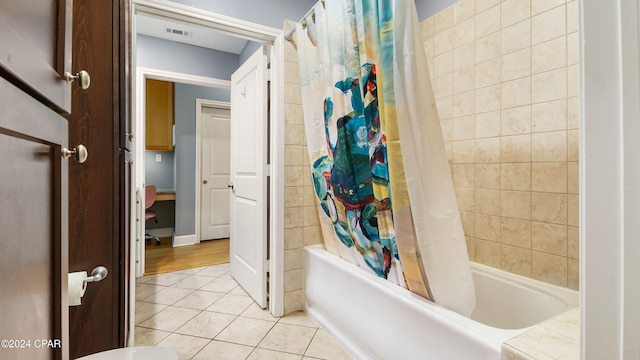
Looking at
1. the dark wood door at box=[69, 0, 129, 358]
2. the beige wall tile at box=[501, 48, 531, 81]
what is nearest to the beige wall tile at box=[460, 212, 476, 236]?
the beige wall tile at box=[501, 48, 531, 81]

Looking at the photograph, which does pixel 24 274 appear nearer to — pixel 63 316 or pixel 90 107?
pixel 63 316

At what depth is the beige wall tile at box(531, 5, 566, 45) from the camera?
140 cm

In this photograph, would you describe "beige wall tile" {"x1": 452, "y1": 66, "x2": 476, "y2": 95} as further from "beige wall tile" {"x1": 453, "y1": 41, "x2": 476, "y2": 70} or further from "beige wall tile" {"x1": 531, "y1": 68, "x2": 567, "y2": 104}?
"beige wall tile" {"x1": 531, "y1": 68, "x2": 567, "y2": 104}

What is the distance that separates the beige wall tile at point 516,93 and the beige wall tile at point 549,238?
667 millimetres

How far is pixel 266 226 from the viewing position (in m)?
2.10

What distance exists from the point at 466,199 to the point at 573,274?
0.65 m

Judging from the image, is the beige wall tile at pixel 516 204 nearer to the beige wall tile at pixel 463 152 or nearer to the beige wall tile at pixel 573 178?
the beige wall tile at pixel 573 178

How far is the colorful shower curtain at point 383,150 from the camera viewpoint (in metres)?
1.13

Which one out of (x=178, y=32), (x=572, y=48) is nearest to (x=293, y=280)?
(x=572, y=48)

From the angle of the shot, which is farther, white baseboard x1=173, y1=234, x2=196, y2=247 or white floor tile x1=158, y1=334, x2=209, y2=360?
white baseboard x1=173, y1=234, x2=196, y2=247

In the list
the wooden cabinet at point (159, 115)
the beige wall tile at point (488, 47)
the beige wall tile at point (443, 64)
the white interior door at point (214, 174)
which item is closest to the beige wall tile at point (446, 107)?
the beige wall tile at point (443, 64)

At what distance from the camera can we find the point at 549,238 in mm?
1448

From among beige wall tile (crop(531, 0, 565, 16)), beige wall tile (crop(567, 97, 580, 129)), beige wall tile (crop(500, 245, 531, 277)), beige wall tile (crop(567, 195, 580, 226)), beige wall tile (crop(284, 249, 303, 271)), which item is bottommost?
beige wall tile (crop(284, 249, 303, 271))

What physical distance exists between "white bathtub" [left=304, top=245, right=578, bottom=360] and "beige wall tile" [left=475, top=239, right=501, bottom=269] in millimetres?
47
